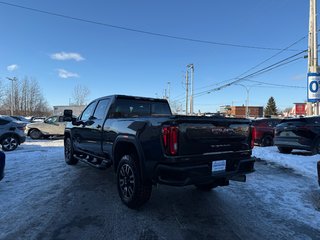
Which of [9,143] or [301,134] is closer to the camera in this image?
[301,134]

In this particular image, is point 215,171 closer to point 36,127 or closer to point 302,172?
point 302,172

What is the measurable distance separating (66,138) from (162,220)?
5.62 metres

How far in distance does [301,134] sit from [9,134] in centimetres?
1242

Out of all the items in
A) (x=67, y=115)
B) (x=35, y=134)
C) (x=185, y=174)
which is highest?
(x=67, y=115)

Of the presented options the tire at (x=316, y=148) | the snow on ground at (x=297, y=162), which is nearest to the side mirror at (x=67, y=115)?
the snow on ground at (x=297, y=162)

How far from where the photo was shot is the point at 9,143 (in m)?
13.3

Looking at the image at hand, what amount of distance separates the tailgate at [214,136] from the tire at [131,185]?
3.30 ft

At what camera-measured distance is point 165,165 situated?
411 centimetres

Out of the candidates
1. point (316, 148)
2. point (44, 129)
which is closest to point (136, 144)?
point (316, 148)

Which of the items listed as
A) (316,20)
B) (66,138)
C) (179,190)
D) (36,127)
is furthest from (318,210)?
(36,127)

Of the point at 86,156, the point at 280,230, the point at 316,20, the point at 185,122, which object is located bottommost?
the point at 280,230

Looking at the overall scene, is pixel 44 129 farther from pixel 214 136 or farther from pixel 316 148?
pixel 214 136

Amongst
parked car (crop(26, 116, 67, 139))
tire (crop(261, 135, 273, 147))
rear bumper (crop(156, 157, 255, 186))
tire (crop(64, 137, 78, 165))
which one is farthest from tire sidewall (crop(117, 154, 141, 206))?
parked car (crop(26, 116, 67, 139))

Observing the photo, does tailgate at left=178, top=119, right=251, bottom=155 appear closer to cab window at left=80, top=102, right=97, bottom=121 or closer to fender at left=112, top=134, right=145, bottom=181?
fender at left=112, top=134, right=145, bottom=181
